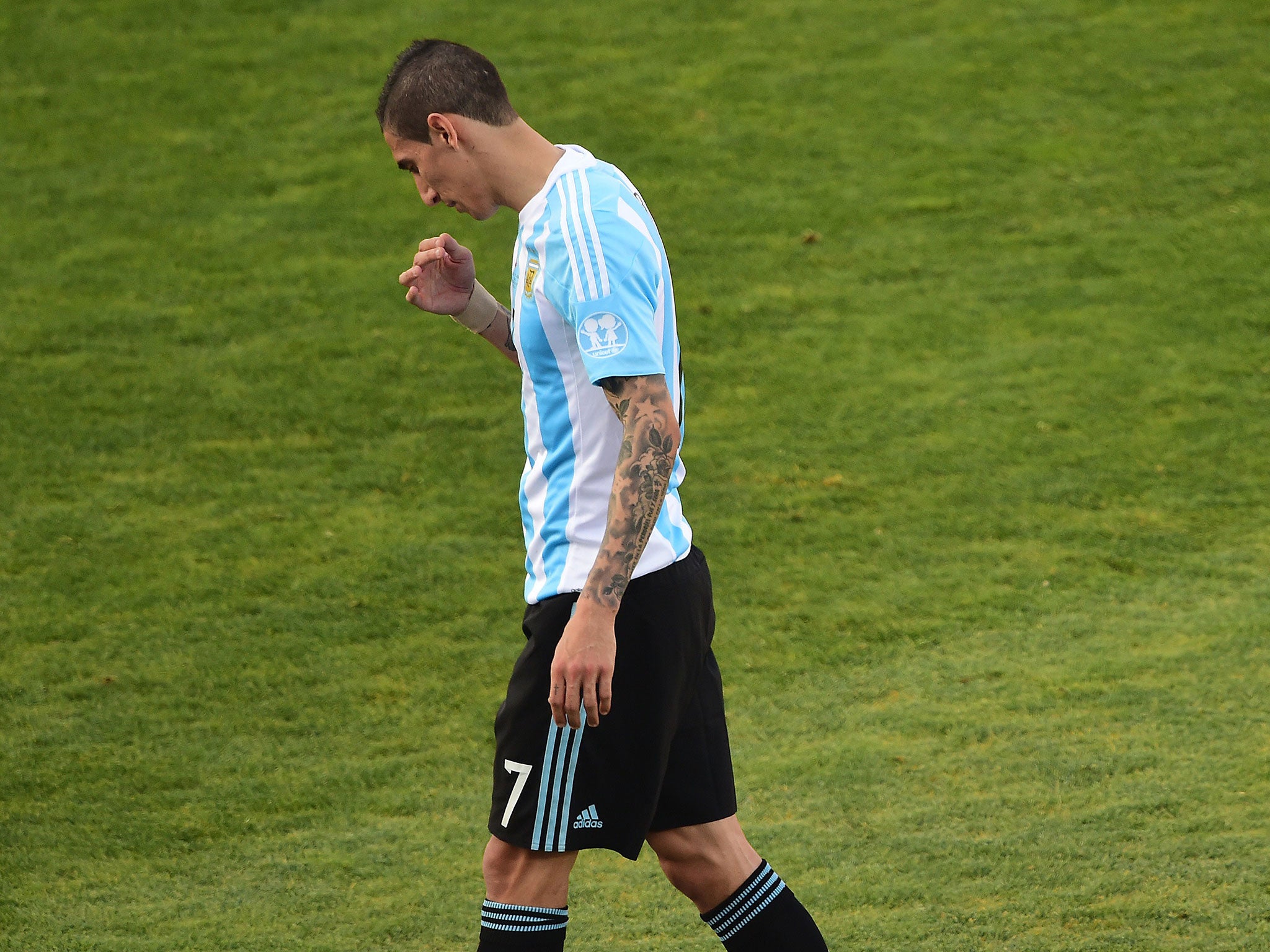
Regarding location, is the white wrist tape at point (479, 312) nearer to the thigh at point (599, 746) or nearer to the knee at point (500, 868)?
the thigh at point (599, 746)

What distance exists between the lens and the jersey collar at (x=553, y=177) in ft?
7.38

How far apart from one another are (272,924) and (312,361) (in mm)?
3609

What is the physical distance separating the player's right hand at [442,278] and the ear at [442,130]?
41 cm

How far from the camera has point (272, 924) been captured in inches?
131

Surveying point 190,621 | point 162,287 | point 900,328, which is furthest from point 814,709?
point 162,287

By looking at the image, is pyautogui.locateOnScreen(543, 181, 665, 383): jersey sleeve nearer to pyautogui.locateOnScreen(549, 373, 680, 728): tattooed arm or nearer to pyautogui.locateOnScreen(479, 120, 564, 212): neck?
pyautogui.locateOnScreen(549, 373, 680, 728): tattooed arm

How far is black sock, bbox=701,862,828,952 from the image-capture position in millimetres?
2414

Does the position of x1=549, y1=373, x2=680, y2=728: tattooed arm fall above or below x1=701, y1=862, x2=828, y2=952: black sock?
above

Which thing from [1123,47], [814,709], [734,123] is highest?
[1123,47]

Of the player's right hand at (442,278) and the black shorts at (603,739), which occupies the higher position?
the player's right hand at (442,278)

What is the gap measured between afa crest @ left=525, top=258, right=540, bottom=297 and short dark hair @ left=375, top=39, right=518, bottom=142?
0.84 feet

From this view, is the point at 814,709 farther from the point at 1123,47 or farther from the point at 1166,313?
the point at 1123,47

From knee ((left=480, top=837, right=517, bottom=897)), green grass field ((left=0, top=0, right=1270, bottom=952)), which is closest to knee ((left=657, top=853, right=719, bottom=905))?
knee ((left=480, top=837, right=517, bottom=897))

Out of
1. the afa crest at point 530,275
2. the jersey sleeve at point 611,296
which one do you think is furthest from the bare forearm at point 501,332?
the jersey sleeve at point 611,296
